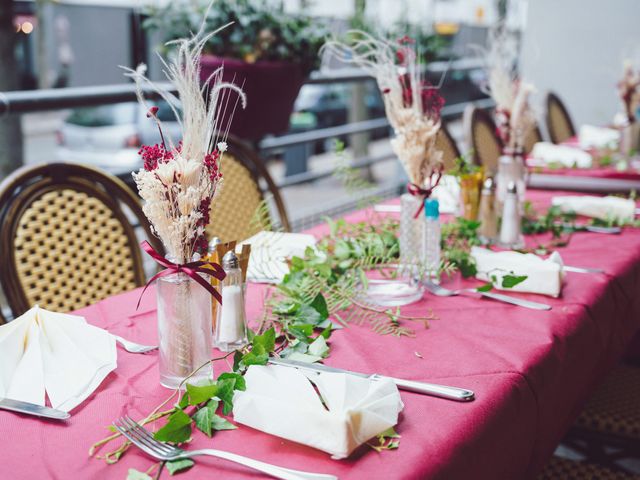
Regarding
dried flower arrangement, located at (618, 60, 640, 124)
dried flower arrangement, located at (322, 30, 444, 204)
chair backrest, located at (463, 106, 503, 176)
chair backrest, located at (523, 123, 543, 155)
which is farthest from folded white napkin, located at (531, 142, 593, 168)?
dried flower arrangement, located at (322, 30, 444, 204)

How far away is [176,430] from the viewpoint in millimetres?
938

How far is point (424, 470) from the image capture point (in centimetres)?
90

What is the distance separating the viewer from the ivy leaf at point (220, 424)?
0.98 meters

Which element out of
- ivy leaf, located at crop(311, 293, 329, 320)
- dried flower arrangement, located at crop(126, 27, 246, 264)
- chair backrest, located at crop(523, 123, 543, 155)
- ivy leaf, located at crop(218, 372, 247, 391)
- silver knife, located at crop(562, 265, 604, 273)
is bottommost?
silver knife, located at crop(562, 265, 604, 273)

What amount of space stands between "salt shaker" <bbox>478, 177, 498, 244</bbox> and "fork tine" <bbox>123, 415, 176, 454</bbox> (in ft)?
3.83

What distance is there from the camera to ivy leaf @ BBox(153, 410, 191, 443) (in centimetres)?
93

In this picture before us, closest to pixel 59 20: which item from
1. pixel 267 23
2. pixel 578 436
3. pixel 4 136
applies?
pixel 4 136

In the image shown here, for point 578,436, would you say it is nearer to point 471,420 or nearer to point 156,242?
point 471,420

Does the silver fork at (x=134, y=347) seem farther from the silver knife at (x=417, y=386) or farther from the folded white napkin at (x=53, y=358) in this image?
the silver knife at (x=417, y=386)

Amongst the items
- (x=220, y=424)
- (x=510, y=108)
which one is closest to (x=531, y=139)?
(x=510, y=108)

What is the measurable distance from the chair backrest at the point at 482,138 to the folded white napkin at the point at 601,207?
1.02 m

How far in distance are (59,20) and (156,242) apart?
8015 mm

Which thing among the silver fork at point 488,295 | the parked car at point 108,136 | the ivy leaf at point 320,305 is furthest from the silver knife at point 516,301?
the parked car at point 108,136

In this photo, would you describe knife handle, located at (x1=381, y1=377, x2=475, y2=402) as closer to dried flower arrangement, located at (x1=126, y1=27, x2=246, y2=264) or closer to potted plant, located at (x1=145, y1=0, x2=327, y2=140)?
dried flower arrangement, located at (x1=126, y1=27, x2=246, y2=264)
